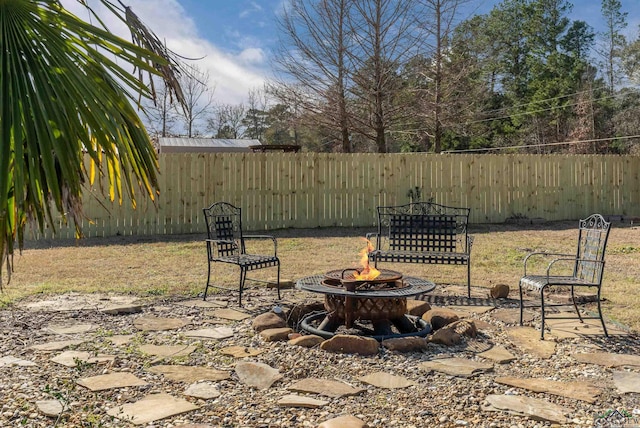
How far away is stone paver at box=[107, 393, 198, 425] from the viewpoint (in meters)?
2.57

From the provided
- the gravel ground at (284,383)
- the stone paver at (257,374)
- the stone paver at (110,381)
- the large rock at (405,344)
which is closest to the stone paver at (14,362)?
the gravel ground at (284,383)

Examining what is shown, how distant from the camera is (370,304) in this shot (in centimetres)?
395

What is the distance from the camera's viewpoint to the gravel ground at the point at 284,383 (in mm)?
2586

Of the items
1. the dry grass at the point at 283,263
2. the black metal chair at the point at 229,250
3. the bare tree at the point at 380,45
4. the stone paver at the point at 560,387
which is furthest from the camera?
the bare tree at the point at 380,45

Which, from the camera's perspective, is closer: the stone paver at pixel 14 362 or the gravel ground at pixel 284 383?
the gravel ground at pixel 284 383

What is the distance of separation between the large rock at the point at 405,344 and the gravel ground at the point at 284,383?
0.18 ft

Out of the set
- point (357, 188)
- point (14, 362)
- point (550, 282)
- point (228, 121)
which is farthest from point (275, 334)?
point (228, 121)

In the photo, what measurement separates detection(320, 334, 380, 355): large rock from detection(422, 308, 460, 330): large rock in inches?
32.0

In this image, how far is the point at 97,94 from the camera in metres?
1.79

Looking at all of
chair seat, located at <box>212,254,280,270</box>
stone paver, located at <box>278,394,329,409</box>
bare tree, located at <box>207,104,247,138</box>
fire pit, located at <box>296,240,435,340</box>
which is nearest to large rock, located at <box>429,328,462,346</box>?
fire pit, located at <box>296,240,435,340</box>

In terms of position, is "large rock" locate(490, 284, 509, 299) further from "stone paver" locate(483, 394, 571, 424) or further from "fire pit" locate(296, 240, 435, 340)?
"stone paver" locate(483, 394, 571, 424)

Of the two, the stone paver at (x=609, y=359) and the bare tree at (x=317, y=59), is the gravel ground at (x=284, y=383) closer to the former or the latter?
the stone paver at (x=609, y=359)

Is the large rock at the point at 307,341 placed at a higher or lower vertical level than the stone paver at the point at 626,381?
higher

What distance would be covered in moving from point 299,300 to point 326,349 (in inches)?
65.3
